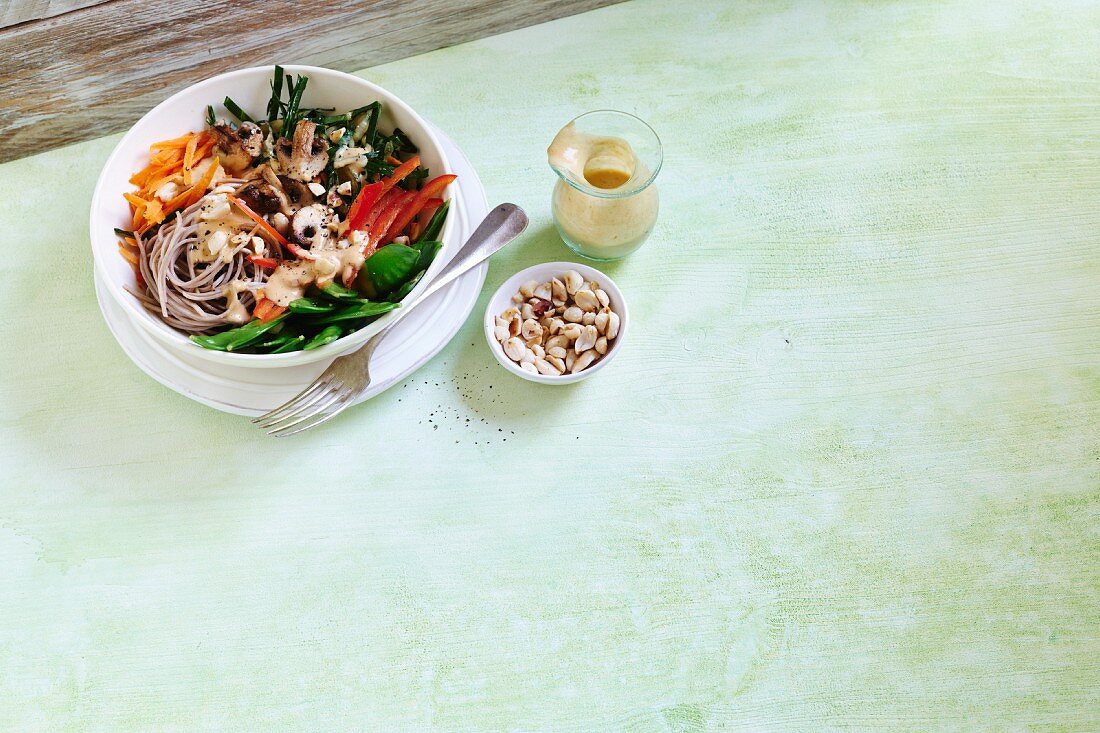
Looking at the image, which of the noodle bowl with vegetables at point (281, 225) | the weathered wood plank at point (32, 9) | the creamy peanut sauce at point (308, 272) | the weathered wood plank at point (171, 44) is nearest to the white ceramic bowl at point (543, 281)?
the noodle bowl with vegetables at point (281, 225)

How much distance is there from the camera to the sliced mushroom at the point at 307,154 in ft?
5.08

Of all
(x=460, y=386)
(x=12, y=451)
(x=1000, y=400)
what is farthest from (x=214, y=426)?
(x=1000, y=400)

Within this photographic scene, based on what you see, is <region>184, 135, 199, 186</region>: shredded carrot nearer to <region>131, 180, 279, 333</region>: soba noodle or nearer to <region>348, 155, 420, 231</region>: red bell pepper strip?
<region>131, 180, 279, 333</region>: soba noodle

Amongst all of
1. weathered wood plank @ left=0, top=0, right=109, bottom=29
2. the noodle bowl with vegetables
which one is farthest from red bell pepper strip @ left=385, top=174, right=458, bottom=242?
weathered wood plank @ left=0, top=0, right=109, bottom=29

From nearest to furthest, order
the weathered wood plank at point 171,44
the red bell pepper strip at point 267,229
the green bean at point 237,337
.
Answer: the green bean at point 237,337 → the red bell pepper strip at point 267,229 → the weathered wood plank at point 171,44

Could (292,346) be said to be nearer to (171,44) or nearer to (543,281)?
(543,281)

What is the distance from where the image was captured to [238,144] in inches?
61.7

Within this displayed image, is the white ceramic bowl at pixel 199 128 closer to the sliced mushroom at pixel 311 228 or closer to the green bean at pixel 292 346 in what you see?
the green bean at pixel 292 346

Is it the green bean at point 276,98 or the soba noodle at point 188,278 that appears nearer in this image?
the soba noodle at point 188,278

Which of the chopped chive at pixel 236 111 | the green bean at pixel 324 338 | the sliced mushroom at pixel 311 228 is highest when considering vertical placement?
the chopped chive at pixel 236 111

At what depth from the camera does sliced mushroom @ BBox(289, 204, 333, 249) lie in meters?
1.50

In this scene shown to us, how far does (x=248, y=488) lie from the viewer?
1.51 m

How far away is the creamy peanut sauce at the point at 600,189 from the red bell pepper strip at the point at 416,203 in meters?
0.22

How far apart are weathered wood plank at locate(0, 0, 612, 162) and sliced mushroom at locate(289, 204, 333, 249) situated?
59cm
